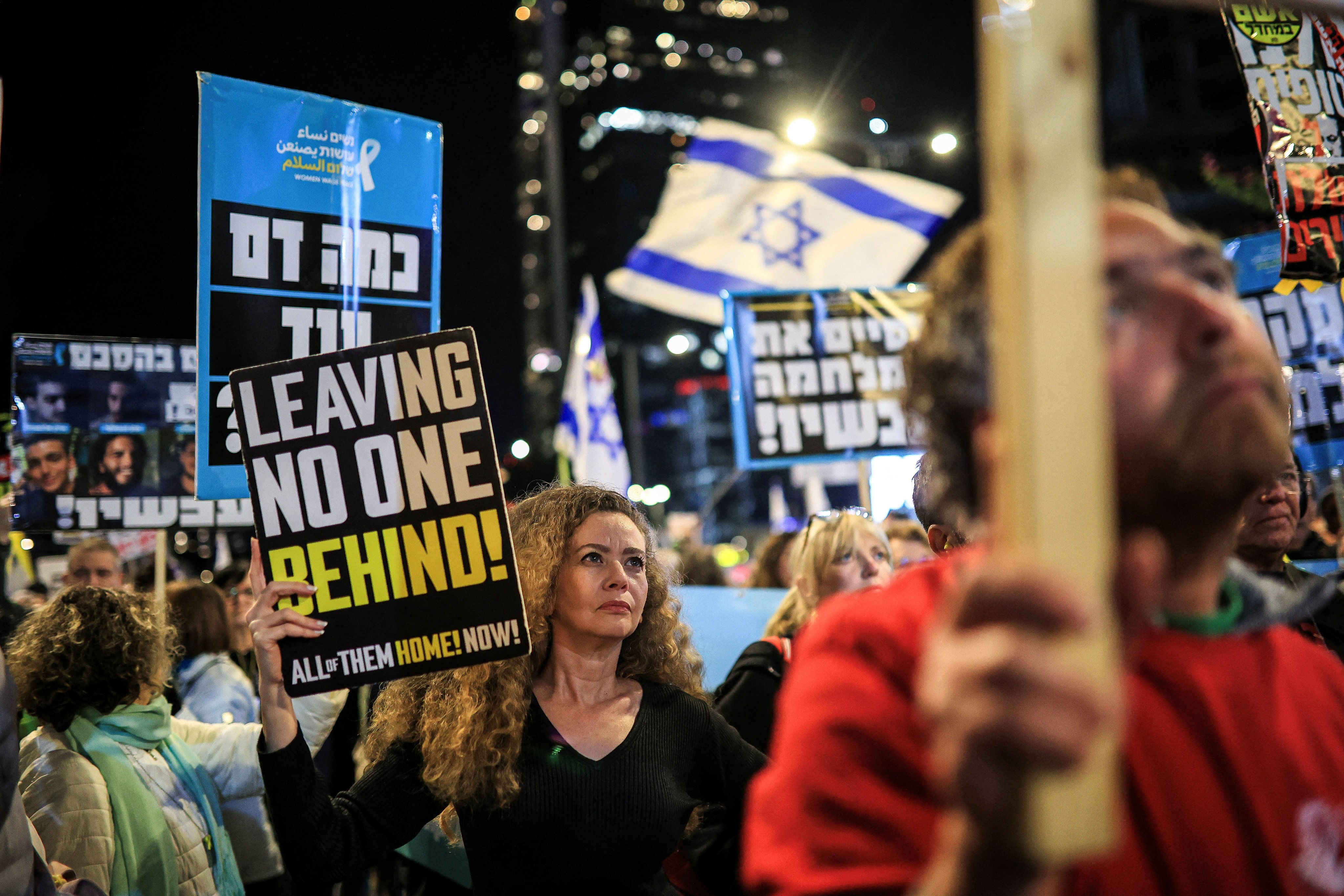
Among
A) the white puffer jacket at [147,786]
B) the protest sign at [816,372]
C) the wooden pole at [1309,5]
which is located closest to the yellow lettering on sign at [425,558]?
the white puffer jacket at [147,786]

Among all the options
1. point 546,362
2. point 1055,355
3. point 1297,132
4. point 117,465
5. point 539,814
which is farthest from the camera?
point 546,362

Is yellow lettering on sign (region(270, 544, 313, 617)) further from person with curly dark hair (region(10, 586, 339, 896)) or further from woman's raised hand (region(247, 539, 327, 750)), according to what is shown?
person with curly dark hair (region(10, 586, 339, 896))

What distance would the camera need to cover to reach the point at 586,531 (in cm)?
310

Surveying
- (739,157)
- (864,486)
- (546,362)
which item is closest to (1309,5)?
(864,486)

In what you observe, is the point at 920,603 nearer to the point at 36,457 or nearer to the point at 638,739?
the point at 638,739

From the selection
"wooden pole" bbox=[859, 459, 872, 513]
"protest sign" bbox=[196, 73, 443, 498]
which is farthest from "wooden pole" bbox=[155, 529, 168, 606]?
"wooden pole" bbox=[859, 459, 872, 513]

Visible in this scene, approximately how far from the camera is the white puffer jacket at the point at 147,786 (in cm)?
320

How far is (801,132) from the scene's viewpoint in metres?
7.67

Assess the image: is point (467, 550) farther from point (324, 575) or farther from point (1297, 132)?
point (1297, 132)

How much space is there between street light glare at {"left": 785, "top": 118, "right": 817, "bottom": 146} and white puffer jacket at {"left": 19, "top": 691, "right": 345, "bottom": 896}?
5.41m

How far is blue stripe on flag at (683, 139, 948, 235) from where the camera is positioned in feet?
25.6

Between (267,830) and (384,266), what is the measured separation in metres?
2.69

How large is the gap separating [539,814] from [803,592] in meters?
2.20

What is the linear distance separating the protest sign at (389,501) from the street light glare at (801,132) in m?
5.68
